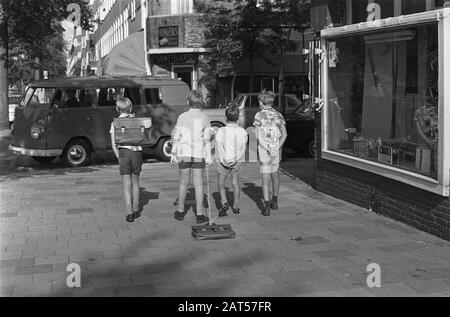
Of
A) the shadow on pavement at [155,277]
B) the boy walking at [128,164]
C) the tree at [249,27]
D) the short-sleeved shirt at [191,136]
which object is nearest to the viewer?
the shadow on pavement at [155,277]

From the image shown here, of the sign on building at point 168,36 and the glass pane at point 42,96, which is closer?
the glass pane at point 42,96

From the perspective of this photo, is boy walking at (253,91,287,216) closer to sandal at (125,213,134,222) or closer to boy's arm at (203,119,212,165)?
boy's arm at (203,119,212,165)

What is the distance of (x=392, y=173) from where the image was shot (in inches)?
301

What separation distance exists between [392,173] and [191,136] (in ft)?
8.46

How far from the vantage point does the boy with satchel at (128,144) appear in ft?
25.0

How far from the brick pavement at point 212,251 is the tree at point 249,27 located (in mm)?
17336

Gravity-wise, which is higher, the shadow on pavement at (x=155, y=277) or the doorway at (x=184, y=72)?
the doorway at (x=184, y=72)

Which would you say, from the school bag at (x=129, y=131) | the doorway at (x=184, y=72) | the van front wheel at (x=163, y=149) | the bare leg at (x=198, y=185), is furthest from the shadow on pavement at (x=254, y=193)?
the doorway at (x=184, y=72)

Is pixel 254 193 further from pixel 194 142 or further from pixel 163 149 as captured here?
pixel 163 149

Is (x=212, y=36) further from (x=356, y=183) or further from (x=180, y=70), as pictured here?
(x=356, y=183)

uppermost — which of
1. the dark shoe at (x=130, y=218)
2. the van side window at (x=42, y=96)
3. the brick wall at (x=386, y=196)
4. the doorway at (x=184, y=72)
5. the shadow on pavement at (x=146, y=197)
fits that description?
the doorway at (x=184, y=72)

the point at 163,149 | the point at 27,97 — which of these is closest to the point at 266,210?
the point at 163,149

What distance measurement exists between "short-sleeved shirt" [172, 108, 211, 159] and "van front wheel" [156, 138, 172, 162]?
25.8 ft

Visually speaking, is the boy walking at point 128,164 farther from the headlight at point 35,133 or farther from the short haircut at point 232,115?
the headlight at point 35,133
